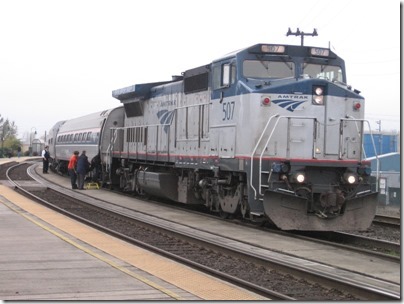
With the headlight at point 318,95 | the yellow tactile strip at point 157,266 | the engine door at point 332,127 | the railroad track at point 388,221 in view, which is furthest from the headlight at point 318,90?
the yellow tactile strip at point 157,266

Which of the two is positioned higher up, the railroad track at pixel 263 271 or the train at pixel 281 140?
the train at pixel 281 140

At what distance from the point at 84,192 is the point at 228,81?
1207cm

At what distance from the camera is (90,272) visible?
740 centimetres

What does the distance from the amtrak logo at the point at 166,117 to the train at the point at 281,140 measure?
169 cm

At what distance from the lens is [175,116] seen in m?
16.6

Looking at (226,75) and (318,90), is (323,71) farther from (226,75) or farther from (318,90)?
(226,75)

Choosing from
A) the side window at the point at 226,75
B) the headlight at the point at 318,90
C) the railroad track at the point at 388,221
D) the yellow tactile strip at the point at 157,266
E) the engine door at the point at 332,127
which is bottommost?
the railroad track at the point at 388,221

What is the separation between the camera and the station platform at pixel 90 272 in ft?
20.7

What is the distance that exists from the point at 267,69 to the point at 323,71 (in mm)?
1372

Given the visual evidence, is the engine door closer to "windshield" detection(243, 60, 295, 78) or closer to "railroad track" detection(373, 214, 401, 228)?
"windshield" detection(243, 60, 295, 78)

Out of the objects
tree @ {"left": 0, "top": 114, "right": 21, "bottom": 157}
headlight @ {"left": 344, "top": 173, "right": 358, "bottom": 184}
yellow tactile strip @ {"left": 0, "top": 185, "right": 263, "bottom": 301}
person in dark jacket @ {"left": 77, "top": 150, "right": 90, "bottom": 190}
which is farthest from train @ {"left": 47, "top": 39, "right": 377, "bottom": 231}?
tree @ {"left": 0, "top": 114, "right": 21, "bottom": 157}

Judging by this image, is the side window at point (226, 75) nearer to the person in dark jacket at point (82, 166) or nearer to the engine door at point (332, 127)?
the engine door at point (332, 127)

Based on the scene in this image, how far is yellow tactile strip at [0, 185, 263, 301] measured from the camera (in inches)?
259

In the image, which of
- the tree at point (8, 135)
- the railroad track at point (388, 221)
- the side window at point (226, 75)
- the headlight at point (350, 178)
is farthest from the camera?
the tree at point (8, 135)
